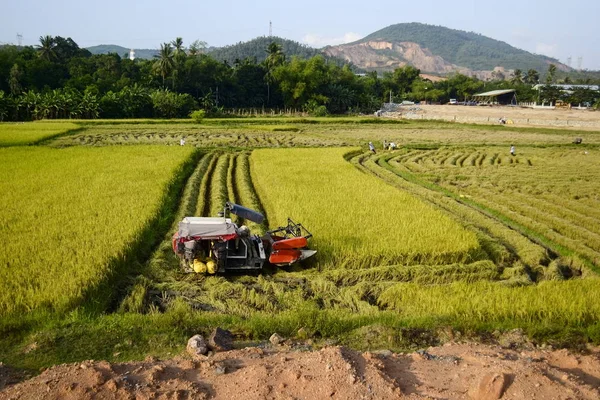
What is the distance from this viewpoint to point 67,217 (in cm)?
1073

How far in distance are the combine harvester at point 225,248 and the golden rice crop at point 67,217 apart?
1334 millimetres

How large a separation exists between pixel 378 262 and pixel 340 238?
1064 millimetres

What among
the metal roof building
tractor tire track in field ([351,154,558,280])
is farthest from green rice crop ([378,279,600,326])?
the metal roof building

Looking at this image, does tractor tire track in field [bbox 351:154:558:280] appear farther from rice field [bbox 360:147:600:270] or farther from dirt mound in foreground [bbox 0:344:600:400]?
dirt mound in foreground [bbox 0:344:600:400]

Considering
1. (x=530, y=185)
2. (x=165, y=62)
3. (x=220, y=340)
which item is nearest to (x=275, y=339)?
(x=220, y=340)

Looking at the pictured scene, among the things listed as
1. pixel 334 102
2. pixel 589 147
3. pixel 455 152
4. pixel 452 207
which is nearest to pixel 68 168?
pixel 452 207

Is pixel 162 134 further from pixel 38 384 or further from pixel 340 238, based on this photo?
pixel 38 384

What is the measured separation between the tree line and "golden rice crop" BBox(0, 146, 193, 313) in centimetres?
2679

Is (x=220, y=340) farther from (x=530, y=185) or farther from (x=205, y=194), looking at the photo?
(x=530, y=185)

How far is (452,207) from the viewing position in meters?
14.0

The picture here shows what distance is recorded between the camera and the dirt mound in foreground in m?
4.60

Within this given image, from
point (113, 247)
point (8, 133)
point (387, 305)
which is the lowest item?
point (387, 305)

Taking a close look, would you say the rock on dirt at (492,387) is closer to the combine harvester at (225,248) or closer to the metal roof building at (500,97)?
the combine harvester at (225,248)

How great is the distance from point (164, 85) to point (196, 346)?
55684mm
